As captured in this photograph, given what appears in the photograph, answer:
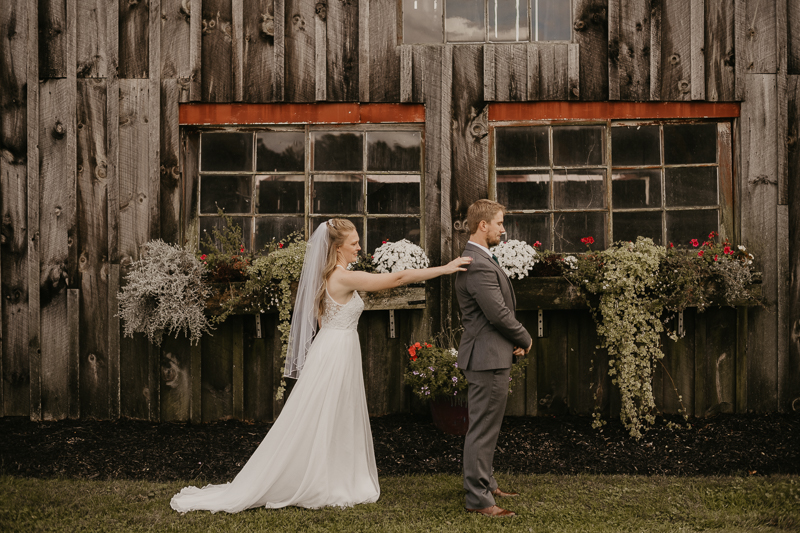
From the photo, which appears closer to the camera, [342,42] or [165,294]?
[165,294]

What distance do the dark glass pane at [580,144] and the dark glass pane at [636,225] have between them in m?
0.59

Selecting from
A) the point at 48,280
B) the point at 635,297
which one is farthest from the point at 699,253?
the point at 48,280

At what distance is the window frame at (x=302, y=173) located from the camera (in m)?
5.80

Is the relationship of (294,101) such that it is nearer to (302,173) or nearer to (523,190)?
(302,173)

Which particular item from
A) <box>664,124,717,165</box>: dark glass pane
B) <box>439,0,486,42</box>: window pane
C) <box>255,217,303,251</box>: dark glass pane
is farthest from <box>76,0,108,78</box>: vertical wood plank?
<box>664,124,717,165</box>: dark glass pane

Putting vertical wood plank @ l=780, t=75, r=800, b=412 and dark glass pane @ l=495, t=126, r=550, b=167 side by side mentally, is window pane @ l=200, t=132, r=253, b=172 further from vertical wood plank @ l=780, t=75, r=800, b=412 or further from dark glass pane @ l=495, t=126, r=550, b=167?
vertical wood plank @ l=780, t=75, r=800, b=412

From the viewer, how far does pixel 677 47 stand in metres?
5.59

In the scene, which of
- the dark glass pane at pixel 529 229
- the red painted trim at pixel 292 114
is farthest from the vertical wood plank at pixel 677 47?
the red painted trim at pixel 292 114

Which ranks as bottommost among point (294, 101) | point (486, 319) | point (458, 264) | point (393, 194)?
point (486, 319)

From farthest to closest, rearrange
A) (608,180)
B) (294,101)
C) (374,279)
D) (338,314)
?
(608,180) → (294,101) → (338,314) → (374,279)

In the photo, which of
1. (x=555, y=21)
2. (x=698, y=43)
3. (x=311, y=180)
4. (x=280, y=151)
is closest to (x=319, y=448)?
(x=311, y=180)

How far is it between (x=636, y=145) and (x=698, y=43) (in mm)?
1032

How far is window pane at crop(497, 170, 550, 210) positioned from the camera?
583 centimetres

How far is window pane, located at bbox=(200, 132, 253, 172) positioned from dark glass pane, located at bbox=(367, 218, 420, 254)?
132 centimetres
